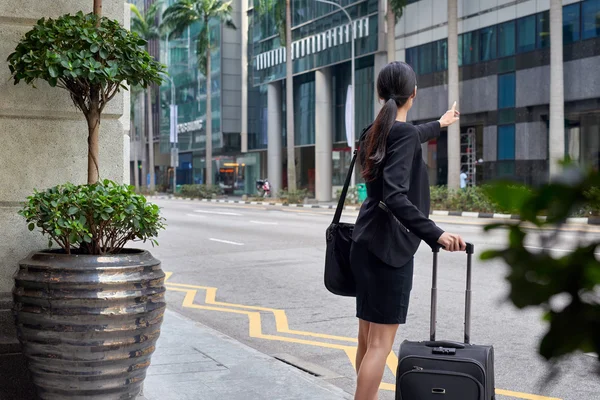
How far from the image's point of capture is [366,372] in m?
3.94

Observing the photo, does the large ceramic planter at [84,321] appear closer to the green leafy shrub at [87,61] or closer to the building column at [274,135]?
the green leafy shrub at [87,61]

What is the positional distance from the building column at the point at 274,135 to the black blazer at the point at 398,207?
162 ft

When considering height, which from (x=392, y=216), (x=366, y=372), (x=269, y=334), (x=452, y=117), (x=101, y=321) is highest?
(x=452, y=117)

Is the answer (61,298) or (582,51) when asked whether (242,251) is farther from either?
(582,51)

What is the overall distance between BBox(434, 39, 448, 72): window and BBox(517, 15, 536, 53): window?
4.46m

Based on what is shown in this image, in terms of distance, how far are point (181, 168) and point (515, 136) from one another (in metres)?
49.6

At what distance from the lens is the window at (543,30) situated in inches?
1222

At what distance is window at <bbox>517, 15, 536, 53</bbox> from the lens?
31.8 m

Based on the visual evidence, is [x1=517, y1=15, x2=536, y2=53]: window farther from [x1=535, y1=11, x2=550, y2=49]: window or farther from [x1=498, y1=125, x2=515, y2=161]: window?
[x1=498, y1=125, x2=515, y2=161]: window

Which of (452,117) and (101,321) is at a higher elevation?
(452,117)

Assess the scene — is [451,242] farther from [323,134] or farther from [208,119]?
[208,119]

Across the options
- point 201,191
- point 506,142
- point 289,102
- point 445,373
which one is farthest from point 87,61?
point 201,191

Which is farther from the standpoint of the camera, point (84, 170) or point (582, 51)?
point (582, 51)

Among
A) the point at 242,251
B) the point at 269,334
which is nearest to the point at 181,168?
the point at 242,251
